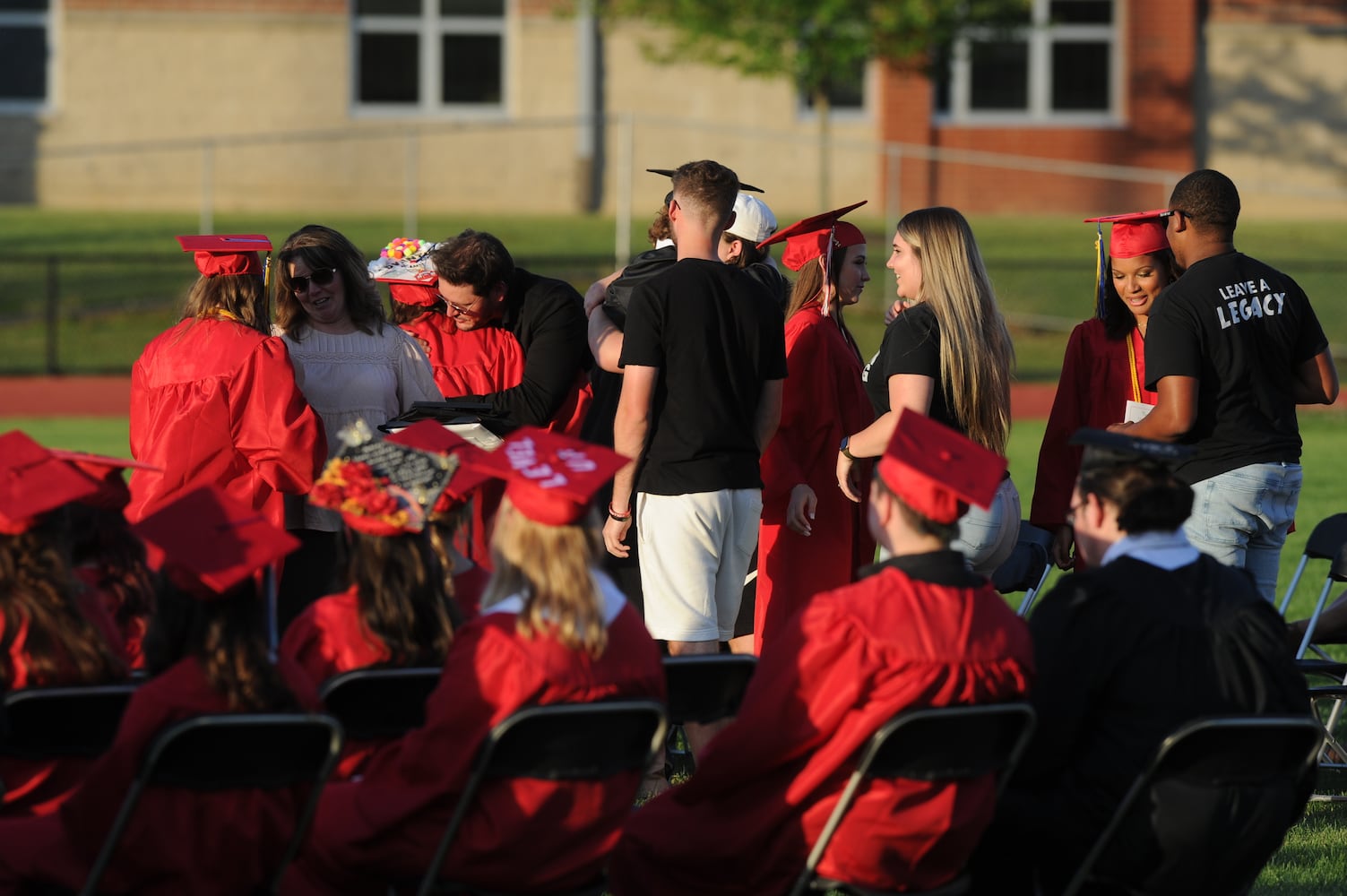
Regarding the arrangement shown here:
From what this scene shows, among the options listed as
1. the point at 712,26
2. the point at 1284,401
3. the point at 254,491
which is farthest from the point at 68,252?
the point at 1284,401

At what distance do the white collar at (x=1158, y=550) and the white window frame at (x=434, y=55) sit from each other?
24808 mm

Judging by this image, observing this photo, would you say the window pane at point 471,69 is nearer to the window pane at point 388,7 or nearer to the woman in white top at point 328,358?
the window pane at point 388,7

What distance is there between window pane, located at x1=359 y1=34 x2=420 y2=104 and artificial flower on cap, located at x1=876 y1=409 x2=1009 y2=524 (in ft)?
82.9

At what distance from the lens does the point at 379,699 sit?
12.3 ft

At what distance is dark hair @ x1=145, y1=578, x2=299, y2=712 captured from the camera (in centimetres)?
338

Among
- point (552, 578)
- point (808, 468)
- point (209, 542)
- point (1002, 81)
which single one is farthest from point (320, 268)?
point (1002, 81)

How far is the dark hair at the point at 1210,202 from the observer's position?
5418 mm

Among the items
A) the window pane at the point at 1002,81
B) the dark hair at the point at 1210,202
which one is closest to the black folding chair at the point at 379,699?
the dark hair at the point at 1210,202

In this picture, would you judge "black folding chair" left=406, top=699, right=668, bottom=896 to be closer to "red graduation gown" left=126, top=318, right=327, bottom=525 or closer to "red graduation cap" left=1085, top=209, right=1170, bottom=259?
"red graduation gown" left=126, top=318, right=327, bottom=525

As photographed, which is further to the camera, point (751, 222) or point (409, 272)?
point (409, 272)

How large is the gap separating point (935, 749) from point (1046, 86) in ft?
86.1

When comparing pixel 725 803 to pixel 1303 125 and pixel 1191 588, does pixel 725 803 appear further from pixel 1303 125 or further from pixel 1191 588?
pixel 1303 125

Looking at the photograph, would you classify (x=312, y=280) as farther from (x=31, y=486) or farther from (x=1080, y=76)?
(x=1080, y=76)

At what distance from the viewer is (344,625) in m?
3.89
